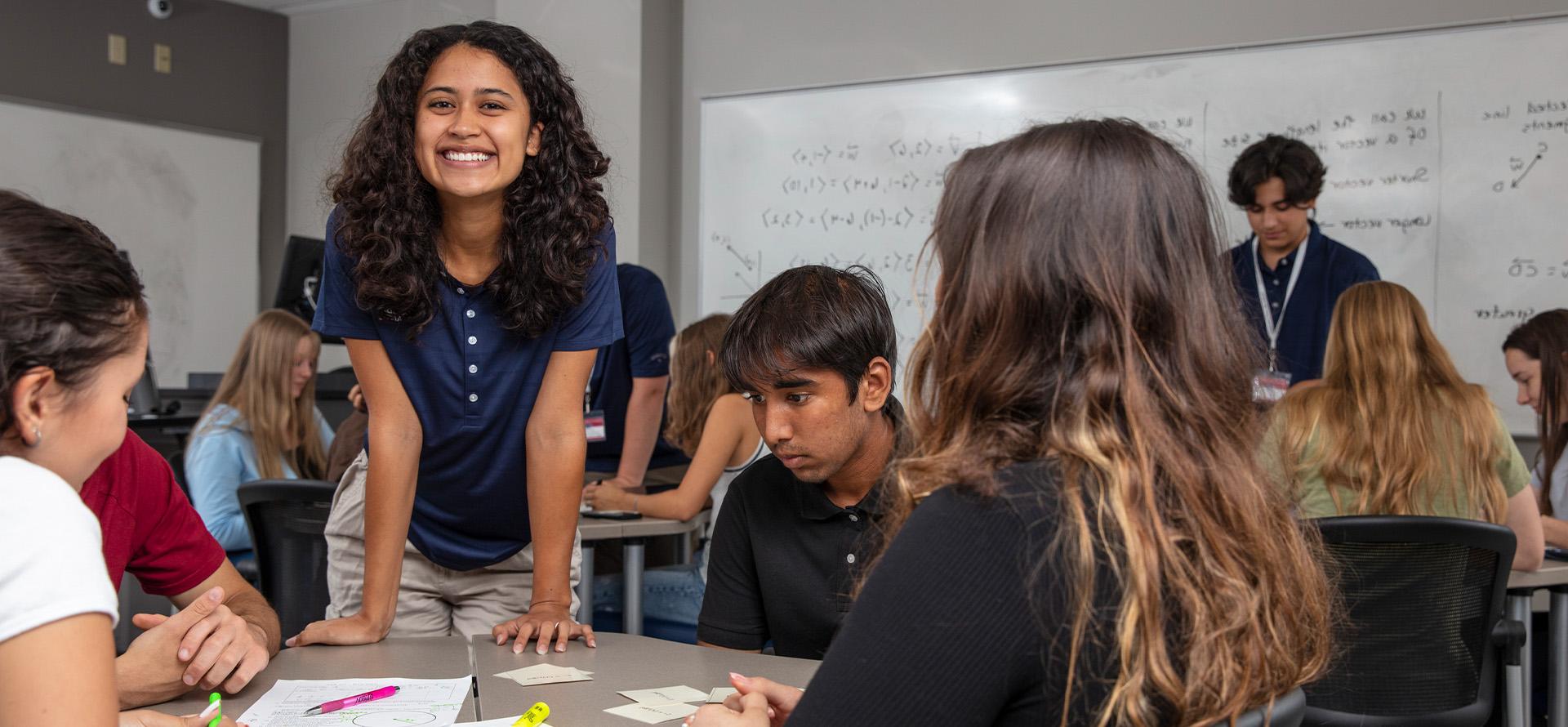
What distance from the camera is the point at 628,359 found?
380cm

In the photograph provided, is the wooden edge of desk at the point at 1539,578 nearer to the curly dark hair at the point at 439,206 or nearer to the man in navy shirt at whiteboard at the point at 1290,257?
the man in navy shirt at whiteboard at the point at 1290,257

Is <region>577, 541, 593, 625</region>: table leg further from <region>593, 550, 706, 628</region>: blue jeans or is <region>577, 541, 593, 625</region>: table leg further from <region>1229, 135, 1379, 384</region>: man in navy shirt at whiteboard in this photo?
<region>1229, 135, 1379, 384</region>: man in navy shirt at whiteboard

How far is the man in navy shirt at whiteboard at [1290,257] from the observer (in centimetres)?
376

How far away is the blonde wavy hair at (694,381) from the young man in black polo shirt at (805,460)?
5.36ft

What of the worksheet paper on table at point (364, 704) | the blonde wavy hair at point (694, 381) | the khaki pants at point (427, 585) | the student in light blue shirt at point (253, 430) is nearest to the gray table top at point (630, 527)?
the blonde wavy hair at point (694, 381)

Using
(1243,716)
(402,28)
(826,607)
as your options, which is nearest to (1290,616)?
(1243,716)

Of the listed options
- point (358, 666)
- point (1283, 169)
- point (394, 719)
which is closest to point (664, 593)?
point (358, 666)

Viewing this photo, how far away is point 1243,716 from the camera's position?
0.90 meters

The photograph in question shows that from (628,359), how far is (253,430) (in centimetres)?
108

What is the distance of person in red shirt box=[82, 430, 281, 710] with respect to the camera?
4.36ft

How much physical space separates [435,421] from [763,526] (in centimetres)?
52

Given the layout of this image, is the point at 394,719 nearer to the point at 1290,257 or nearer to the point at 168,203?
the point at 1290,257

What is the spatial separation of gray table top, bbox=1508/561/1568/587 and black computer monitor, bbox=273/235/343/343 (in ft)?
12.6

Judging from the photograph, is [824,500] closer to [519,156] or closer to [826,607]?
[826,607]
